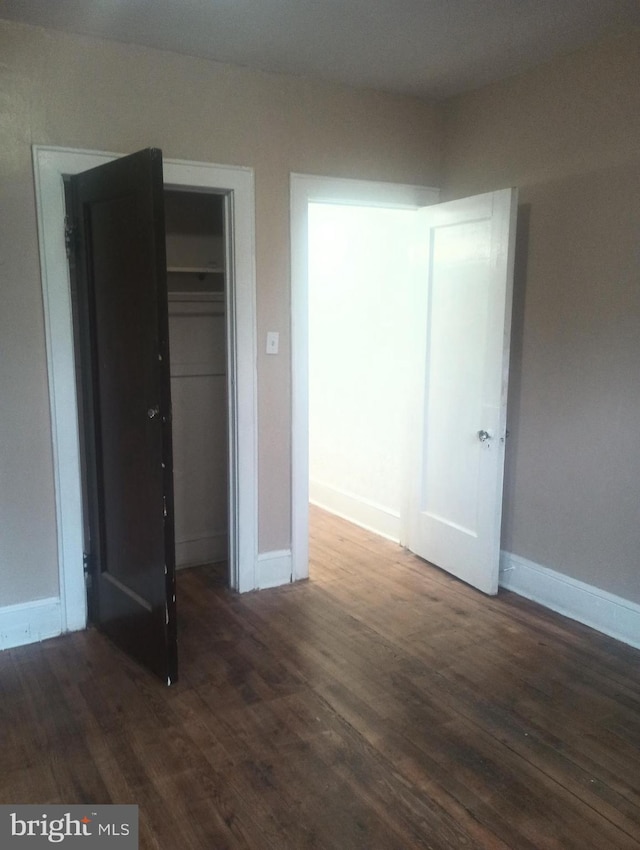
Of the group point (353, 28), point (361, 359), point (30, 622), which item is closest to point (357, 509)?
point (361, 359)

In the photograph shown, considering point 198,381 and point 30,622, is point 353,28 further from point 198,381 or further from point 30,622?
point 30,622

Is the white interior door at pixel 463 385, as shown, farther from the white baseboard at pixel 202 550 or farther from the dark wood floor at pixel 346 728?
the white baseboard at pixel 202 550

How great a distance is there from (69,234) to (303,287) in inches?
45.1

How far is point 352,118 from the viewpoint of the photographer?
11.4ft

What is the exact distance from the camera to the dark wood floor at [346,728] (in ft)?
6.51

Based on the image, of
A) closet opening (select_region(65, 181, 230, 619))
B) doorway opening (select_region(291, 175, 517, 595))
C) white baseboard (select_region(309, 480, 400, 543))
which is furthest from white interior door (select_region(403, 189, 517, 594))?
closet opening (select_region(65, 181, 230, 619))

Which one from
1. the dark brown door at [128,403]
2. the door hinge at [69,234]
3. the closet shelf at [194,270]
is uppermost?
the door hinge at [69,234]

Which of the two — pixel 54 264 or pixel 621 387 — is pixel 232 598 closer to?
pixel 54 264

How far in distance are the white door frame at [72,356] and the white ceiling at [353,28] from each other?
0.49m

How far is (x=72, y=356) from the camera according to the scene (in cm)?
294

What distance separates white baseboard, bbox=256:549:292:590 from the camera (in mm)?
3588

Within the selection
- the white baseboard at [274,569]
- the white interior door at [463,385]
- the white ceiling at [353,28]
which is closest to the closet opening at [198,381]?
the white baseboard at [274,569]

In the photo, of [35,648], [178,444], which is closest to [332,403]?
[178,444]

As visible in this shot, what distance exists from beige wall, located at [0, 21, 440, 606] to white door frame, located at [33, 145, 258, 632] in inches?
1.7
